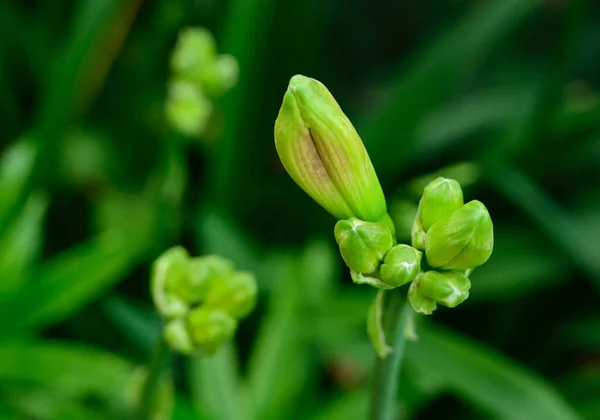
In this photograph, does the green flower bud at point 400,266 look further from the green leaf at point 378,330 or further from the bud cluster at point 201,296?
the bud cluster at point 201,296

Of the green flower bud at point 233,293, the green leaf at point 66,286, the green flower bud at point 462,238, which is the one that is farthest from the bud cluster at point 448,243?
the green leaf at point 66,286

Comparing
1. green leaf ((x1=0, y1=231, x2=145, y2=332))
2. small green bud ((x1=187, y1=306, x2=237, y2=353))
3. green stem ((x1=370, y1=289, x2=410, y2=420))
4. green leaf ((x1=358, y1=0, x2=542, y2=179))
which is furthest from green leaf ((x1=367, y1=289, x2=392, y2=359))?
green leaf ((x1=358, y1=0, x2=542, y2=179))

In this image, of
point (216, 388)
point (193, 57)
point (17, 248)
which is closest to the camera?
point (193, 57)

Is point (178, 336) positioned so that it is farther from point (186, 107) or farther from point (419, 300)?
point (186, 107)

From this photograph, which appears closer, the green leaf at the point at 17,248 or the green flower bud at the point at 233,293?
the green flower bud at the point at 233,293

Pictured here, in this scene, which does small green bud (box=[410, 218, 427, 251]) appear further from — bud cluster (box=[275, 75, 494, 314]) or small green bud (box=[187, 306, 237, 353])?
small green bud (box=[187, 306, 237, 353])

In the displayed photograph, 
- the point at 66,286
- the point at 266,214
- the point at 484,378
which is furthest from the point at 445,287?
the point at 266,214
